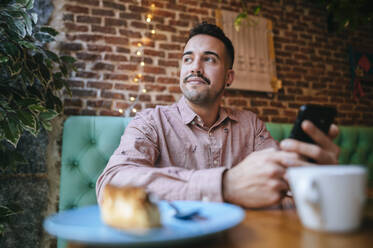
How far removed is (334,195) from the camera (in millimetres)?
426

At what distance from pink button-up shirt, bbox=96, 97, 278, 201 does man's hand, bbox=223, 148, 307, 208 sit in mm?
42

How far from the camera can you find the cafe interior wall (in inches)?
71.4

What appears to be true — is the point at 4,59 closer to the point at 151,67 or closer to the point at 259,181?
the point at 151,67

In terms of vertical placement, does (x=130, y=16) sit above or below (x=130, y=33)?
above

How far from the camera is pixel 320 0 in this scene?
8.59 ft

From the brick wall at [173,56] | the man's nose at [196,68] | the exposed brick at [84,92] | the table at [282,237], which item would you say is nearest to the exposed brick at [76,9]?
the brick wall at [173,56]

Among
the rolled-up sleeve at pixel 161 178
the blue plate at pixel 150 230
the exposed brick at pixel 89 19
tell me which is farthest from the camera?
the exposed brick at pixel 89 19

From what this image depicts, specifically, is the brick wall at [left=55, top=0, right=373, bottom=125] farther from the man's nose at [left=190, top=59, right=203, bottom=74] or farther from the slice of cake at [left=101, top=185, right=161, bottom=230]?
the slice of cake at [left=101, top=185, right=161, bottom=230]

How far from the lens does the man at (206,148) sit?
0.72 m

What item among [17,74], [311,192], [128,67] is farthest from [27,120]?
[311,192]

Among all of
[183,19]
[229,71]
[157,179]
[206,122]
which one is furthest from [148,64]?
[157,179]

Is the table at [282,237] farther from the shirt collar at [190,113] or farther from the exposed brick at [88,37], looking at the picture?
the exposed brick at [88,37]

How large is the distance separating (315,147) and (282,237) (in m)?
0.27

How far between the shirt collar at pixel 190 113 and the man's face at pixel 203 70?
0.05 metres
